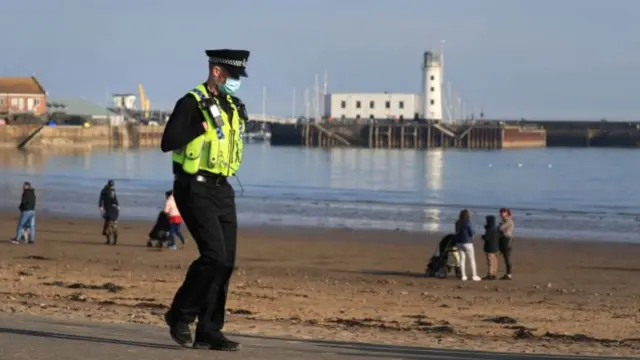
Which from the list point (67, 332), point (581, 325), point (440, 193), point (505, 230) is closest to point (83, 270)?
point (505, 230)

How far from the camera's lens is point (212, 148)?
7.09m

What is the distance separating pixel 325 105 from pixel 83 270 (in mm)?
147745

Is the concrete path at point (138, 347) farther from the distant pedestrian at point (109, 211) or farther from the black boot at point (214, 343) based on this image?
the distant pedestrian at point (109, 211)

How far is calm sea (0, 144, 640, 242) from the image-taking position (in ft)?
116

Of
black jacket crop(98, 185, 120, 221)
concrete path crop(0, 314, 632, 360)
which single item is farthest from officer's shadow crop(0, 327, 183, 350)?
black jacket crop(98, 185, 120, 221)

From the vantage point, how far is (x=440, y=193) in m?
53.5

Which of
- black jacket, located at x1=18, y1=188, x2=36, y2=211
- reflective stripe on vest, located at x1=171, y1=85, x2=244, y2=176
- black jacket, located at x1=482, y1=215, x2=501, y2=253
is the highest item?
reflective stripe on vest, located at x1=171, y1=85, x2=244, y2=176

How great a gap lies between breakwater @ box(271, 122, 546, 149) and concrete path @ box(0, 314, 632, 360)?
133 metres

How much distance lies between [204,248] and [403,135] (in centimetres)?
13811

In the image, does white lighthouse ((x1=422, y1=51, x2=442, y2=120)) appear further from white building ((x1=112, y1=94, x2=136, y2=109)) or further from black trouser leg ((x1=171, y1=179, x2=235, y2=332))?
black trouser leg ((x1=171, y1=179, x2=235, y2=332))

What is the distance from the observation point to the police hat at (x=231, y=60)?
23.3 ft

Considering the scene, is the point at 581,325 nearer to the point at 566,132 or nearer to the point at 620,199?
the point at 620,199

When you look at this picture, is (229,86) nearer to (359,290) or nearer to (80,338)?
(80,338)

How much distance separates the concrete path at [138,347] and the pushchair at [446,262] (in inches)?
408
